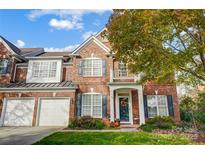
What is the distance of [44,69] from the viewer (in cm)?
1438

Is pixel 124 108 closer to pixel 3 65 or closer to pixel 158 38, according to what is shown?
Answer: pixel 158 38

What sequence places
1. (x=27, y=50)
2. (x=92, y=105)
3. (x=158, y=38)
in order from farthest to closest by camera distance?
(x=27, y=50) → (x=92, y=105) → (x=158, y=38)

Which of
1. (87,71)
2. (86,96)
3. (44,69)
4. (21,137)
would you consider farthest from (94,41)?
(21,137)

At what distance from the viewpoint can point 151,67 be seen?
824 cm

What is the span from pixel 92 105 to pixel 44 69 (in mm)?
4962

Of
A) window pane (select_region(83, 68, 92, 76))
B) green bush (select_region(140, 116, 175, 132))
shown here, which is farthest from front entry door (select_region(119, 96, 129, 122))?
window pane (select_region(83, 68, 92, 76))

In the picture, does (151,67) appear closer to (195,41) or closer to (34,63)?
(195,41)

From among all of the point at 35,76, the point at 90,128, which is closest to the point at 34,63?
the point at 35,76

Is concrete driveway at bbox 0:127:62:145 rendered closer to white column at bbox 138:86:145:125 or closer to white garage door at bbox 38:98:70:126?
white garage door at bbox 38:98:70:126

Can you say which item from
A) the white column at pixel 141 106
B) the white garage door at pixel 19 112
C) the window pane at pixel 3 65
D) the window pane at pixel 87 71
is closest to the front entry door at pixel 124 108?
the white column at pixel 141 106

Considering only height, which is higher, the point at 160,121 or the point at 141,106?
the point at 141,106

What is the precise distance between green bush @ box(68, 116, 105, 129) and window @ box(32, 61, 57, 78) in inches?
175

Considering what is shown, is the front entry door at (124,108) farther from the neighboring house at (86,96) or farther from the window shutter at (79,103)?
the window shutter at (79,103)
